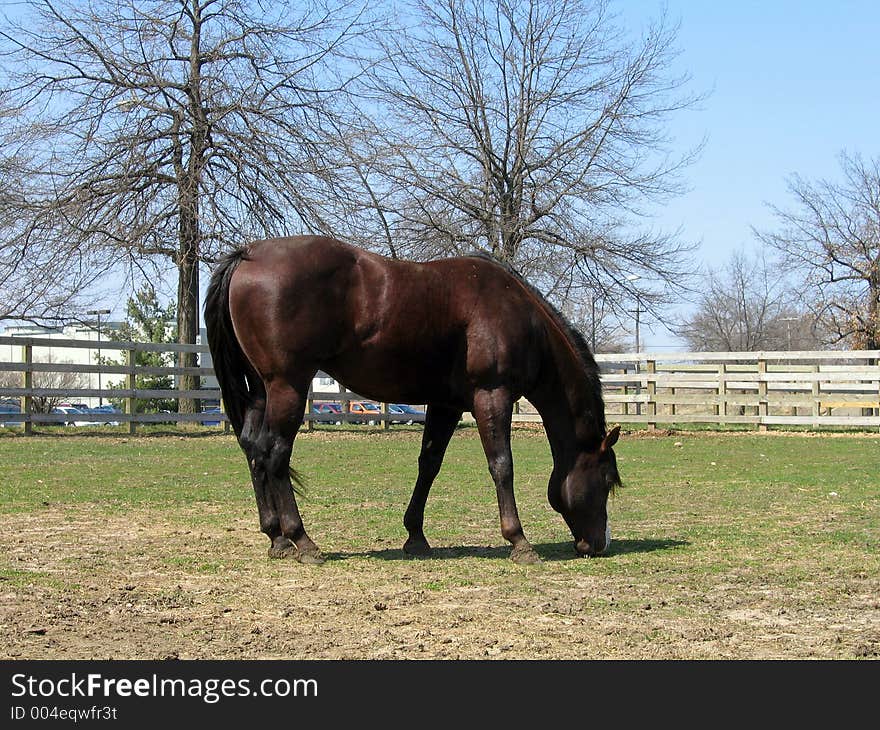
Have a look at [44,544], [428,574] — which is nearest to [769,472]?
[428,574]

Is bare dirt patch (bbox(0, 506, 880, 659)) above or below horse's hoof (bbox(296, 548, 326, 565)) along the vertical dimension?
below

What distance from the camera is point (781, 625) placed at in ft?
15.7

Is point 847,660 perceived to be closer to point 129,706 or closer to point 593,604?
point 593,604

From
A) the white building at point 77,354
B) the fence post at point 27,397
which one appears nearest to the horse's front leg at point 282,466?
the fence post at point 27,397

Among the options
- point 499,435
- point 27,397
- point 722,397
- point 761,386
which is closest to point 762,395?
point 761,386

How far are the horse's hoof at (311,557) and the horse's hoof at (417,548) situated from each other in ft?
2.22

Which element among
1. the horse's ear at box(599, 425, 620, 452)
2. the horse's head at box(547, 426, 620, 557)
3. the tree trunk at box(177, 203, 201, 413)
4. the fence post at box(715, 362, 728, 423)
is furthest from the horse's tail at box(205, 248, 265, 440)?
the fence post at box(715, 362, 728, 423)

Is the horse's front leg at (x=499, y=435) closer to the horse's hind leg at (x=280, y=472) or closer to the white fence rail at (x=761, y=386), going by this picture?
the horse's hind leg at (x=280, y=472)

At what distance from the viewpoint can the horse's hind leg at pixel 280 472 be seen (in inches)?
258

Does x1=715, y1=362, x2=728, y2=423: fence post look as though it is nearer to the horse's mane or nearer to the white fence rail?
the white fence rail

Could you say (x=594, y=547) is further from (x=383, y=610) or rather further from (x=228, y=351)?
(x=228, y=351)

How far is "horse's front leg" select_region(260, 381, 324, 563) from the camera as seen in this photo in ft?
21.5

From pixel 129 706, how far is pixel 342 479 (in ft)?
27.4

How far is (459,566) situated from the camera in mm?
6504
